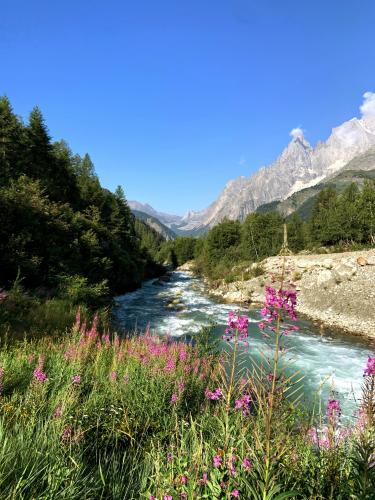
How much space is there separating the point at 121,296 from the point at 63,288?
19347mm

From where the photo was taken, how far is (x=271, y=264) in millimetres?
38375

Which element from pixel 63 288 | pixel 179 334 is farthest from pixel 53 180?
pixel 179 334

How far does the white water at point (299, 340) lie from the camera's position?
1234cm

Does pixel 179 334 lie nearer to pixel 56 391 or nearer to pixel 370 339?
pixel 370 339

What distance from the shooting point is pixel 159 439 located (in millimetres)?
4180

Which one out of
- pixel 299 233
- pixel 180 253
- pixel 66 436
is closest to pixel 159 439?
pixel 66 436

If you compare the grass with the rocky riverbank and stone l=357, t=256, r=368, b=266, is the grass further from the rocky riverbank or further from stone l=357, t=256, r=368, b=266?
stone l=357, t=256, r=368, b=266

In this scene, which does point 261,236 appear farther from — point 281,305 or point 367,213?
point 281,305

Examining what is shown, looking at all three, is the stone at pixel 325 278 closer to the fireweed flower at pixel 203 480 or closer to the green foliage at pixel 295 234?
the green foliage at pixel 295 234

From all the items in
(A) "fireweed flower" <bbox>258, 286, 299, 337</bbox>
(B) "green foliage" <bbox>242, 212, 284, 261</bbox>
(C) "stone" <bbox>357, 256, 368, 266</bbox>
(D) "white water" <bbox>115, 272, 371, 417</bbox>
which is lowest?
(D) "white water" <bbox>115, 272, 371, 417</bbox>

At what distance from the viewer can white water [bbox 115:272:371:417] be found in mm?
12336

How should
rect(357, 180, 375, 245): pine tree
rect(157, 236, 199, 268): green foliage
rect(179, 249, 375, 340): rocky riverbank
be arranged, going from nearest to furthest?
rect(179, 249, 375, 340): rocky riverbank → rect(357, 180, 375, 245): pine tree → rect(157, 236, 199, 268): green foliage

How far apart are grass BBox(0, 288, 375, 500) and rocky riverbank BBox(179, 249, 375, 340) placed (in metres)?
14.8

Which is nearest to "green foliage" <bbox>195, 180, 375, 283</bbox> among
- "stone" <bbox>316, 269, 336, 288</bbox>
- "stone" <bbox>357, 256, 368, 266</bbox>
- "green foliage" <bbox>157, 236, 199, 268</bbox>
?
"stone" <bbox>316, 269, 336, 288</bbox>
